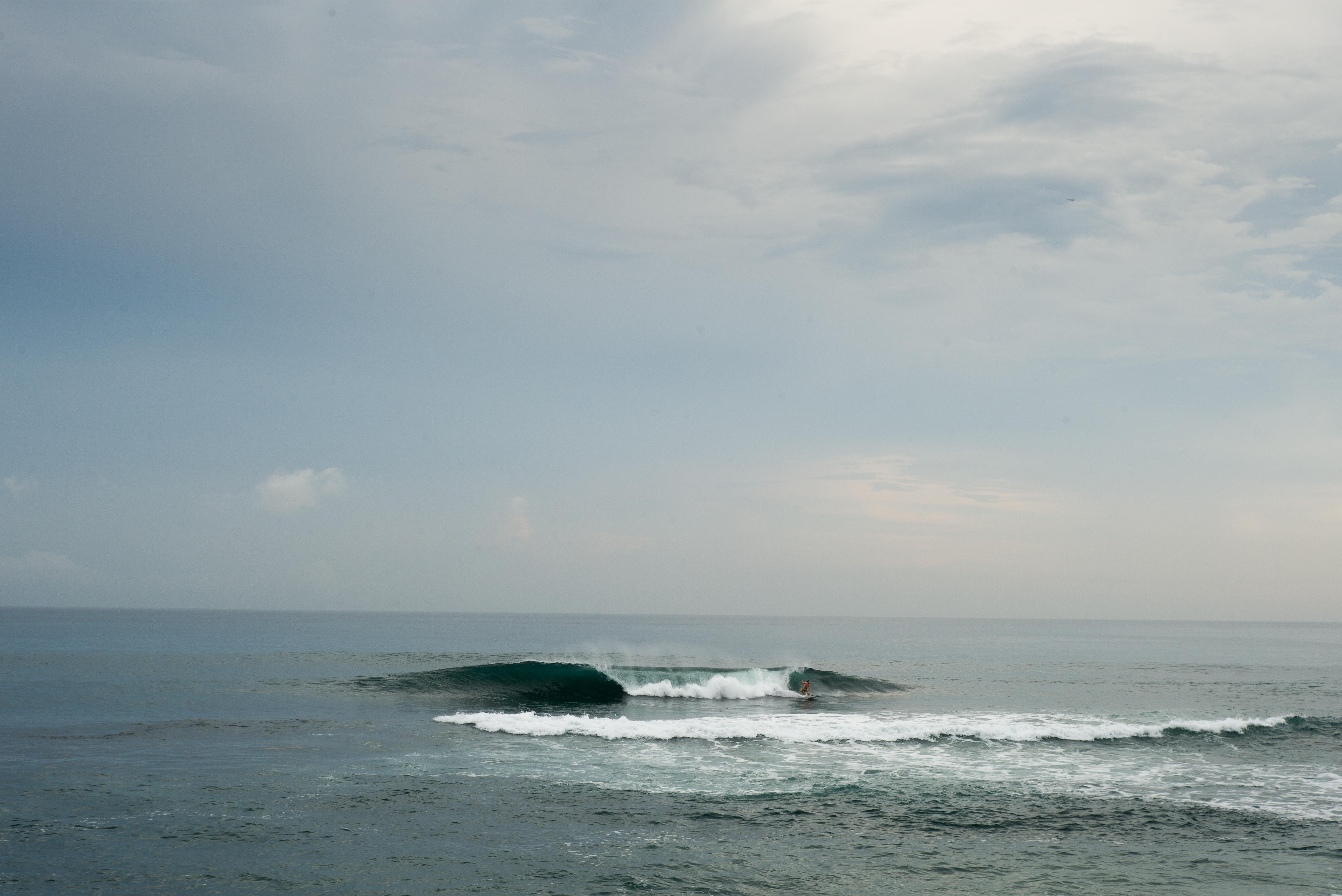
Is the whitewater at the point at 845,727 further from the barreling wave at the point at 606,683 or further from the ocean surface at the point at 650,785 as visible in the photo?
the barreling wave at the point at 606,683

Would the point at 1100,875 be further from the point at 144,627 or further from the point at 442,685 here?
the point at 144,627

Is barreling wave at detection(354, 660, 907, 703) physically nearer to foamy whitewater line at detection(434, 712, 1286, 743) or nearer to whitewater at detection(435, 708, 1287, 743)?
whitewater at detection(435, 708, 1287, 743)

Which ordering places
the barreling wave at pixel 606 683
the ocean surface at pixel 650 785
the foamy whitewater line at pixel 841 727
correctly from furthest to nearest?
1. the barreling wave at pixel 606 683
2. the foamy whitewater line at pixel 841 727
3. the ocean surface at pixel 650 785

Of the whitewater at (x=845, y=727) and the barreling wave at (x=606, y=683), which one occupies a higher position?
the whitewater at (x=845, y=727)

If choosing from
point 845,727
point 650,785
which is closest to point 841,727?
point 845,727

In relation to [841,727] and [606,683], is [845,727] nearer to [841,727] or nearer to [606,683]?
[841,727]

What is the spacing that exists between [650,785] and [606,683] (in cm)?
1920

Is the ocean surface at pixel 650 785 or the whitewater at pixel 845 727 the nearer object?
the ocean surface at pixel 650 785

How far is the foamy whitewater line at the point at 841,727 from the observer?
21.3m

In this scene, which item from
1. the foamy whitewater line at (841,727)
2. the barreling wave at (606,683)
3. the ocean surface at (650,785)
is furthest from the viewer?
the barreling wave at (606,683)

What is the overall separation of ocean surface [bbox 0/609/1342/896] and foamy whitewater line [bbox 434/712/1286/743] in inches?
5.8

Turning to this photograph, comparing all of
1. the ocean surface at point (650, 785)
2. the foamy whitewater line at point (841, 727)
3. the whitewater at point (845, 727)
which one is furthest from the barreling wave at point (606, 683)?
the foamy whitewater line at point (841, 727)

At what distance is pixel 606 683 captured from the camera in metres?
34.2

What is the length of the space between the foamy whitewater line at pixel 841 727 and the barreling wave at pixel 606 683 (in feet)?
21.4
